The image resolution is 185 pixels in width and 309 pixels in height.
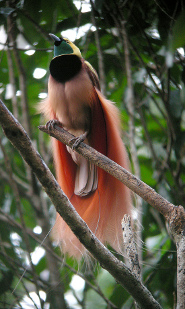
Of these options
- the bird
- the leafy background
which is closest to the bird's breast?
the bird

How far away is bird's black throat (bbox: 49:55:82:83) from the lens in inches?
85.0

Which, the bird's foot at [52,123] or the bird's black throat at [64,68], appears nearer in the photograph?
the bird's foot at [52,123]

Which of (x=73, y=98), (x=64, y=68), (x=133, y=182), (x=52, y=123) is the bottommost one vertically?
(x=133, y=182)

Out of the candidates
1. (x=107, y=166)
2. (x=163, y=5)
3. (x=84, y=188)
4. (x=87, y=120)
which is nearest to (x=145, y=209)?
(x=84, y=188)

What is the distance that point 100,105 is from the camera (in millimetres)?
2199

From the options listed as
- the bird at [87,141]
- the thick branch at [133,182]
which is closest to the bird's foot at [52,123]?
the bird at [87,141]

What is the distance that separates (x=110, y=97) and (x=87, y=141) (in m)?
1.00

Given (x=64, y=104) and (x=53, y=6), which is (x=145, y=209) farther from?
(x=53, y=6)

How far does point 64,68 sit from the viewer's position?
2168 mm

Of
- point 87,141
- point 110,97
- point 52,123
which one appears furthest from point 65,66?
point 110,97

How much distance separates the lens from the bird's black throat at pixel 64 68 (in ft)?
7.09

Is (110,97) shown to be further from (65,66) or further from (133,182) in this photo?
(133,182)

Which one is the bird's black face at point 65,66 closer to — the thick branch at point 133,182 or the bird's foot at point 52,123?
the bird's foot at point 52,123

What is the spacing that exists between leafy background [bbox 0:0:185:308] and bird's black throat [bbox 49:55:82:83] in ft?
0.98
